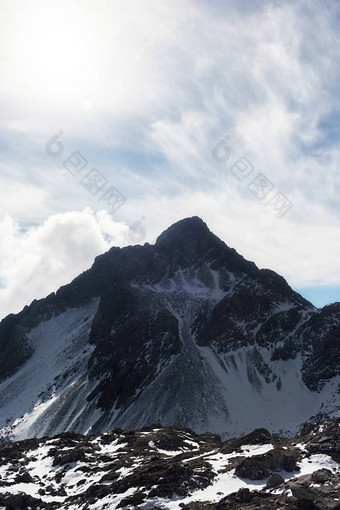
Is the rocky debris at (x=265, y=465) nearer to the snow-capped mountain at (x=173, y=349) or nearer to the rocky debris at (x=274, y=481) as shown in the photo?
the rocky debris at (x=274, y=481)

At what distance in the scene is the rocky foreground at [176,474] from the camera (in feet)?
98.4

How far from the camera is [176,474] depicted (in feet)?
119

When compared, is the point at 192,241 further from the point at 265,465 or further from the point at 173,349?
the point at 265,465

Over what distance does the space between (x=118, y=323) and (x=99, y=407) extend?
4110 centimetres

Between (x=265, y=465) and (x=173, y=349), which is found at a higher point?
(x=173, y=349)

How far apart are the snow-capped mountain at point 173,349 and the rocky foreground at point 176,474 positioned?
6008cm

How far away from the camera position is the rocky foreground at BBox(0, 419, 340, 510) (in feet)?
98.4

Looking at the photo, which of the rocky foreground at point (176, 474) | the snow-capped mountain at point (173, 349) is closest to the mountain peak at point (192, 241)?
the snow-capped mountain at point (173, 349)

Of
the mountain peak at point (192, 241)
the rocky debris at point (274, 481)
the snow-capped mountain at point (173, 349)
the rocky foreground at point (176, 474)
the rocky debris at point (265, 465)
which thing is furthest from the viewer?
the mountain peak at point (192, 241)

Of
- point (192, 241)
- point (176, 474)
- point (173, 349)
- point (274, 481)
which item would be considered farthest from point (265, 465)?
point (192, 241)

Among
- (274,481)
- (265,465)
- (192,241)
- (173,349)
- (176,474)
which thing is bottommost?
(274,481)

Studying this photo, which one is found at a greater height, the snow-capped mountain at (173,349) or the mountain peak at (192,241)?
the mountain peak at (192,241)

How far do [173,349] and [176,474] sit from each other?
103631 millimetres

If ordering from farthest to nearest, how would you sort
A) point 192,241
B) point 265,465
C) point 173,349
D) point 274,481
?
1. point 192,241
2. point 173,349
3. point 265,465
4. point 274,481
